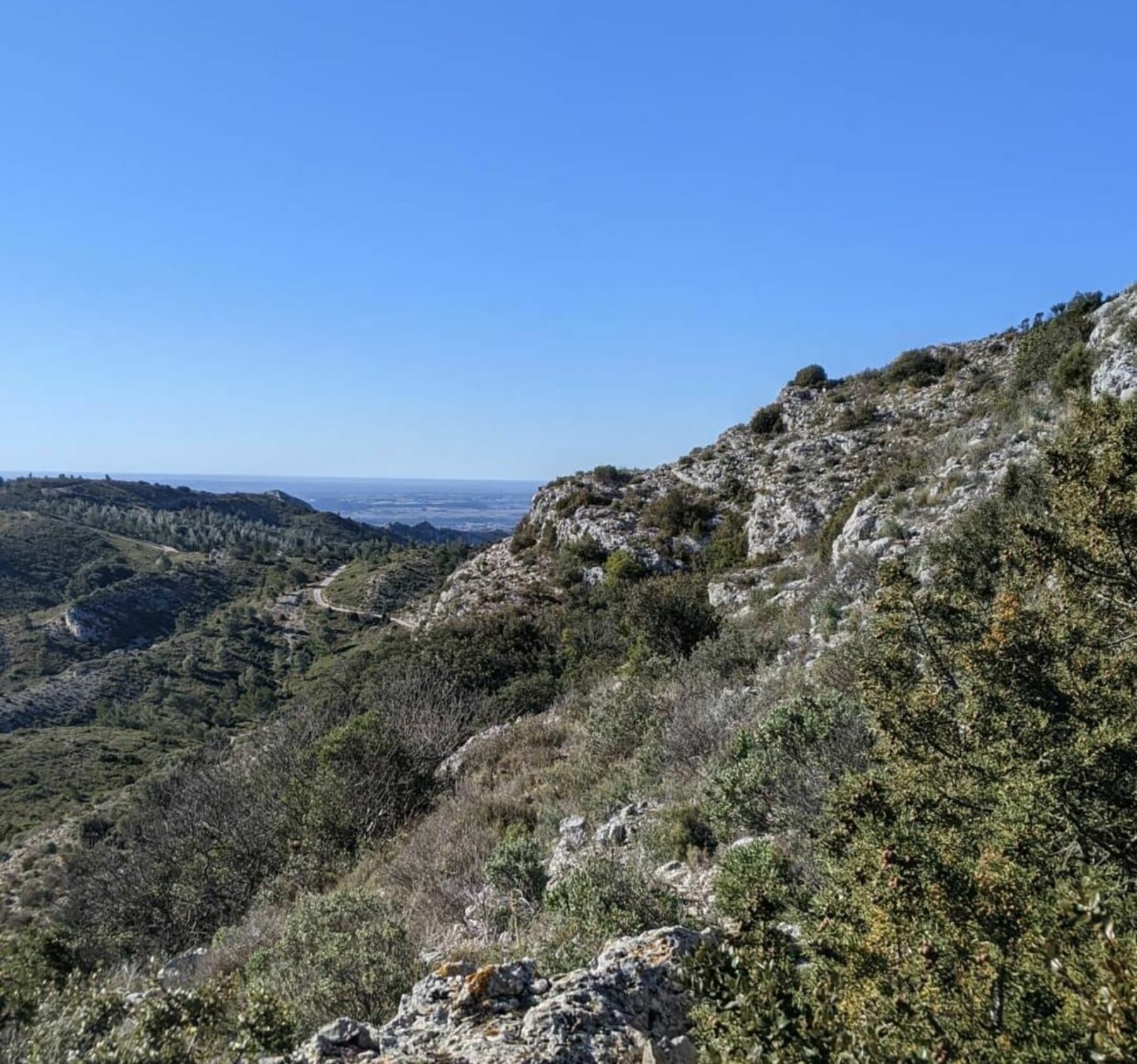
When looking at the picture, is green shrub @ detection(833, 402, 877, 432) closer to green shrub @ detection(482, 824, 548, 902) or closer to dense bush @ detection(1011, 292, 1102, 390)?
dense bush @ detection(1011, 292, 1102, 390)

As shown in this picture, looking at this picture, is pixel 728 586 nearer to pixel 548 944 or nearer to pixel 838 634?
pixel 838 634

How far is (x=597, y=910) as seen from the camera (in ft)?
16.7

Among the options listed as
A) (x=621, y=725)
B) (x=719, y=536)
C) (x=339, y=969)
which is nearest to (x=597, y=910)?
(x=339, y=969)

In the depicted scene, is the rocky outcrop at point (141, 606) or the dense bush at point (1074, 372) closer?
the dense bush at point (1074, 372)

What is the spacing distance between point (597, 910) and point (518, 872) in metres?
2.22

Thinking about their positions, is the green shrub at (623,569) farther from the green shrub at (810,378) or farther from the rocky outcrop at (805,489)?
the green shrub at (810,378)

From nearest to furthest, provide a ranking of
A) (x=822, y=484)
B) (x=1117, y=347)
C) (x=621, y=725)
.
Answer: (x=621, y=725), (x=1117, y=347), (x=822, y=484)

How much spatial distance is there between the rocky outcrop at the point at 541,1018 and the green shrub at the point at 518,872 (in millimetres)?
2826

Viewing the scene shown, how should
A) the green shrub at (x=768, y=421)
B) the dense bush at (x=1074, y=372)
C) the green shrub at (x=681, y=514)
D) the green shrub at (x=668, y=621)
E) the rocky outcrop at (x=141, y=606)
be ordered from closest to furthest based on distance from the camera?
the dense bush at (x=1074, y=372) → the green shrub at (x=668, y=621) → the green shrub at (x=681, y=514) → the green shrub at (x=768, y=421) → the rocky outcrop at (x=141, y=606)

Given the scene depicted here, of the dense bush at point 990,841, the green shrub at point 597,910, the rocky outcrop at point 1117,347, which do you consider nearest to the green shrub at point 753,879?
the dense bush at point 990,841

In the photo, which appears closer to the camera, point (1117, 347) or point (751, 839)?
point (751, 839)

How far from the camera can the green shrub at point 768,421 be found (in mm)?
35875

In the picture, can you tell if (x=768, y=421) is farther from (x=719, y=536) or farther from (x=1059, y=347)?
(x=1059, y=347)

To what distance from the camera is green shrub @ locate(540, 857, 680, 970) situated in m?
4.76
